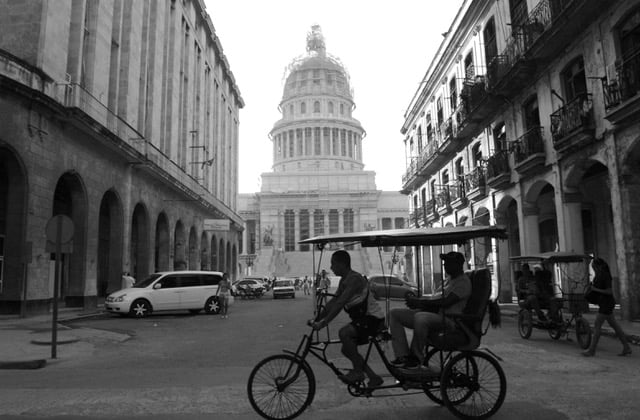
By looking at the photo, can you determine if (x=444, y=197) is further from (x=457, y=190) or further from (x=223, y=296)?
(x=223, y=296)

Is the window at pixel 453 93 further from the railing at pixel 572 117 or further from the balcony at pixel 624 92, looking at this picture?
the balcony at pixel 624 92

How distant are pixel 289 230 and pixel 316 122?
24.4 metres

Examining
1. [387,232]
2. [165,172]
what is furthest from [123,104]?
[387,232]

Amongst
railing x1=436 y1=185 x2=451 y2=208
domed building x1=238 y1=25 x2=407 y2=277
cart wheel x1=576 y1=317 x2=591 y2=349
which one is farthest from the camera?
domed building x1=238 y1=25 x2=407 y2=277

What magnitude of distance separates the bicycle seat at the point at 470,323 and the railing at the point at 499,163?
16.3 metres

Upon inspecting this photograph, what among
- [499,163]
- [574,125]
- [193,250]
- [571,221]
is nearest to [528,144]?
[499,163]

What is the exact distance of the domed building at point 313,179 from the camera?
86375 mm

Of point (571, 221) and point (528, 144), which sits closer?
point (571, 221)

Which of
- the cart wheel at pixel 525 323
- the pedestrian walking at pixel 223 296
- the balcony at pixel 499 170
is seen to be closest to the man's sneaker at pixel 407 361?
the cart wheel at pixel 525 323

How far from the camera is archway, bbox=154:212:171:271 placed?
30469 millimetres

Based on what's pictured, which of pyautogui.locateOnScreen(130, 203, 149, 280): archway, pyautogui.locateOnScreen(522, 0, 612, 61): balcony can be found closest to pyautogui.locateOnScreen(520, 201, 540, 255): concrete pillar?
pyautogui.locateOnScreen(522, 0, 612, 61): balcony

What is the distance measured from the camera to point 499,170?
21.5 meters

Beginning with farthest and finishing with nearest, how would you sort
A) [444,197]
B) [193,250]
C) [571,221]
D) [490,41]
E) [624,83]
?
[193,250] < [444,197] < [490,41] < [571,221] < [624,83]

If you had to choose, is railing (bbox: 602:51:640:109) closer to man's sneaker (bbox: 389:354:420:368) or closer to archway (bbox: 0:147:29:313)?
man's sneaker (bbox: 389:354:420:368)
